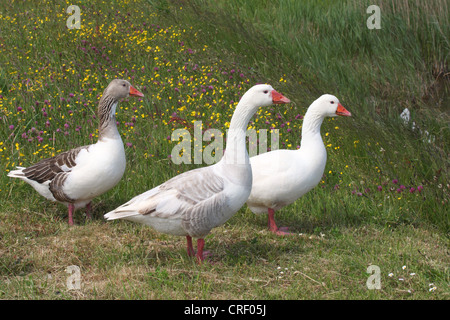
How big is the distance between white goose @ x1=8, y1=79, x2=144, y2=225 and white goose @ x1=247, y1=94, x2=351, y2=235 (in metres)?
1.35

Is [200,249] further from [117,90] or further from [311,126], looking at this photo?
[117,90]

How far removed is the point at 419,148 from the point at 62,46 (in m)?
5.91

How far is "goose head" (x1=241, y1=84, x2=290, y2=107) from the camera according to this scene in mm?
→ 4840

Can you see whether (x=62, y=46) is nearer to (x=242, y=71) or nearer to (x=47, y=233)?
(x=242, y=71)

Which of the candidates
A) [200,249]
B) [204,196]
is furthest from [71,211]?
[204,196]

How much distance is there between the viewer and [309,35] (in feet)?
31.8

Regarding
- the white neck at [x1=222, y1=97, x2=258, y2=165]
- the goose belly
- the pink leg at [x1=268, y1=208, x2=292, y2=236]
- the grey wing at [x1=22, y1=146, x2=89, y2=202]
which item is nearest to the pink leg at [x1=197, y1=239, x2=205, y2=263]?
the white neck at [x1=222, y1=97, x2=258, y2=165]

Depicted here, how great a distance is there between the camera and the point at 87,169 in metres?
5.52

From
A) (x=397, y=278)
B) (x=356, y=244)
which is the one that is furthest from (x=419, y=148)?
(x=397, y=278)

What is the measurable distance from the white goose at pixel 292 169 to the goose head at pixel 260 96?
0.78 meters

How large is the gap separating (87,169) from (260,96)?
1.84 meters

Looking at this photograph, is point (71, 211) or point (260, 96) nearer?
point (260, 96)

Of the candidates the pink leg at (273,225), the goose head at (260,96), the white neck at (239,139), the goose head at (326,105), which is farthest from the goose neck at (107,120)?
the goose head at (326,105)

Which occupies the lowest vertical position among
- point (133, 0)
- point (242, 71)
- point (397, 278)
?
point (397, 278)
